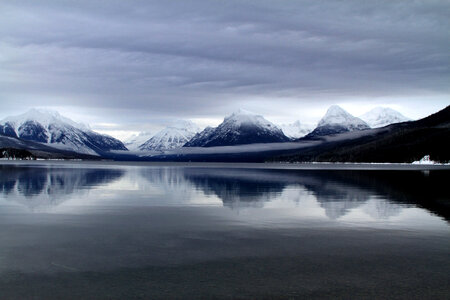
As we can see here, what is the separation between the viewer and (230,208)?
136ft

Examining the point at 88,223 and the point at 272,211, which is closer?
the point at 88,223

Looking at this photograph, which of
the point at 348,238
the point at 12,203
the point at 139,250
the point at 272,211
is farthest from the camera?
the point at 12,203

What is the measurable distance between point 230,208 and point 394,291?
2542 centimetres

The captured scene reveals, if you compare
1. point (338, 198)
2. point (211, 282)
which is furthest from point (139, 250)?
point (338, 198)

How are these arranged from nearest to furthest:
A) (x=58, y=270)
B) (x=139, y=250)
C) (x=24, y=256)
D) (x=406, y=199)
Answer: (x=58, y=270), (x=24, y=256), (x=139, y=250), (x=406, y=199)

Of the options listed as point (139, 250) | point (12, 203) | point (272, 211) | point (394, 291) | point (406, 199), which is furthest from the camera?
point (406, 199)

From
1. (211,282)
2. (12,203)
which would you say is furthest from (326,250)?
(12,203)

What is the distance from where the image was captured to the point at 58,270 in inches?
754

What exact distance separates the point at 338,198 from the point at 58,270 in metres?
37.0

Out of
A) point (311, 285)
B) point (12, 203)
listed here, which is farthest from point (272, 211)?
point (12, 203)

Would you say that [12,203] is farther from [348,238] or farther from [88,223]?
[348,238]

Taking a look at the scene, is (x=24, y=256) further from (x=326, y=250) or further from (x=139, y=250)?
(x=326, y=250)

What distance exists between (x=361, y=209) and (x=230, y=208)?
1213 cm

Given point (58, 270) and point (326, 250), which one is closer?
point (58, 270)
